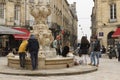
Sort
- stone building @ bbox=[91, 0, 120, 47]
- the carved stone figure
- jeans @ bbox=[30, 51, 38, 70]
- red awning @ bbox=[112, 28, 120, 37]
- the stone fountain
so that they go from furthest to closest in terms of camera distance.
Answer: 1. stone building @ bbox=[91, 0, 120, 47]
2. red awning @ bbox=[112, 28, 120, 37]
3. the carved stone figure
4. the stone fountain
5. jeans @ bbox=[30, 51, 38, 70]

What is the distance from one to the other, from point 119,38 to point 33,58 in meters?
22.9

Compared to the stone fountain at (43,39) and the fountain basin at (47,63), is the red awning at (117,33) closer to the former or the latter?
the stone fountain at (43,39)

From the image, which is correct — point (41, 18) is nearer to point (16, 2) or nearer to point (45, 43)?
point (45, 43)

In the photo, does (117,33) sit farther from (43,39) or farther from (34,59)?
(34,59)

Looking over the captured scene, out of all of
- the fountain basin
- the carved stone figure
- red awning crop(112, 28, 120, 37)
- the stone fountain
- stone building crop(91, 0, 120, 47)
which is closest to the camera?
the fountain basin

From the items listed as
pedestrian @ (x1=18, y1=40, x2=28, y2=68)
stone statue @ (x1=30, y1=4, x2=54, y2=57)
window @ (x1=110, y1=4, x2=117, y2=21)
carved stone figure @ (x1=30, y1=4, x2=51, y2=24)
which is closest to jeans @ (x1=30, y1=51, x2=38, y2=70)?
pedestrian @ (x1=18, y1=40, x2=28, y2=68)

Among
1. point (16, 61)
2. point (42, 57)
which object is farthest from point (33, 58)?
point (16, 61)

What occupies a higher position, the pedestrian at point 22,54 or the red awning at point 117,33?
the red awning at point 117,33

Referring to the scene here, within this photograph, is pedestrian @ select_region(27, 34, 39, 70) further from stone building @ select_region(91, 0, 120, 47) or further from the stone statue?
stone building @ select_region(91, 0, 120, 47)

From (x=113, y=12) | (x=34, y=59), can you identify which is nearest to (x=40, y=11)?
(x=34, y=59)

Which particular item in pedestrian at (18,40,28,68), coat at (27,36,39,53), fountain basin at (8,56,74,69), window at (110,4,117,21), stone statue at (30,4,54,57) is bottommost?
fountain basin at (8,56,74,69)

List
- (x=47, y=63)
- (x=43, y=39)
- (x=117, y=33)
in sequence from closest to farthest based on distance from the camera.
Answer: (x=47, y=63), (x=43, y=39), (x=117, y=33)

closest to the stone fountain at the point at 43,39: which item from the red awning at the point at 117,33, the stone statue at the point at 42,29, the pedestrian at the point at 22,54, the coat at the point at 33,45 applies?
the stone statue at the point at 42,29

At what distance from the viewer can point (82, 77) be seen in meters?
13.4
